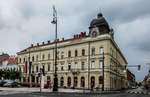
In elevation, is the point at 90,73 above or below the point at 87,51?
below

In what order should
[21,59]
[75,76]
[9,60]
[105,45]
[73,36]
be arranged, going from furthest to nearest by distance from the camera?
1. [9,60]
2. [21,59]
3. [73,36]
4. [75,76]
5. [105,45]

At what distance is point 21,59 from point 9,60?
15488 millimetres

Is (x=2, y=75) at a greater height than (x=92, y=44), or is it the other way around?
(x=92, y=44)

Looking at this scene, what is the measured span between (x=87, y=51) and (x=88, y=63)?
3141 mm

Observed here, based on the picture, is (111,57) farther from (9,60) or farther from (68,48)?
(9,60)

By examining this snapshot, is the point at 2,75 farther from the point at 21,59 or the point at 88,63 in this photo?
the point at 88,63

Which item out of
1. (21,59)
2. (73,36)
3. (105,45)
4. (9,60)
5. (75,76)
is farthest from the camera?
(9,60)

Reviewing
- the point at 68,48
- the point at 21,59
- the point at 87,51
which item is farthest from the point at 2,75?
the point at 87,51

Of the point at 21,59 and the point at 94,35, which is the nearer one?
the point at 94,35

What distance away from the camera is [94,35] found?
3536 inches

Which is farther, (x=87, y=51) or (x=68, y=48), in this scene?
(x=68, y=48)

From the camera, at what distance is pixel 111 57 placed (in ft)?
293


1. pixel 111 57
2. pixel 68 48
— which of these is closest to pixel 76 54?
pixel 68 48

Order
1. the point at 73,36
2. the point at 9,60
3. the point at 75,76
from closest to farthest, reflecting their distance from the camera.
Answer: the point at 75,76 < the point at 73,36 < the point at 9,60
